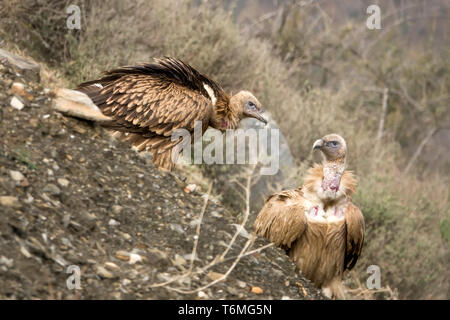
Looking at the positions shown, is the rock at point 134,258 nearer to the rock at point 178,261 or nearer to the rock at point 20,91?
the rock at point 178,261

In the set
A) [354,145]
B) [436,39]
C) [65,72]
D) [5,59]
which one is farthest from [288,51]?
[5,59]

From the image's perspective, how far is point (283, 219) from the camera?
596cm

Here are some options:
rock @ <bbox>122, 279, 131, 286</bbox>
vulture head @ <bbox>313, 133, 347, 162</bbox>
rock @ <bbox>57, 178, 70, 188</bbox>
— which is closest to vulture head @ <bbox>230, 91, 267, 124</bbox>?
vulture head @ <bbox>313, 133, 347, 162</bbox>

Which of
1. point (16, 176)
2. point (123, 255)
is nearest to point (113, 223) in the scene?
point (123, 255)

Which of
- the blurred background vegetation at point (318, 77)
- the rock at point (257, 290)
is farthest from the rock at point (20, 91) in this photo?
the blurred background vegetation at point (318, 77)

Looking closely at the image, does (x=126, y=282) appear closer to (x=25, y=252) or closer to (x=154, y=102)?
(x=25, y=252)

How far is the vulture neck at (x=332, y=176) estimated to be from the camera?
5.96 meters

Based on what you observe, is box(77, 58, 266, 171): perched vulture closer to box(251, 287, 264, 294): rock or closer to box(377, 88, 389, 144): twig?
box(251, 287, 264, 294): rock

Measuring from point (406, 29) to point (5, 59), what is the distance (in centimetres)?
1995

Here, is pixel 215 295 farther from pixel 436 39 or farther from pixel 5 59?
pixel 436 39

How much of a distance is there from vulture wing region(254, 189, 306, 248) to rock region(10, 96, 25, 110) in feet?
7.66

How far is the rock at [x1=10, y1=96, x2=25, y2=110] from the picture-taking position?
501 centimetres

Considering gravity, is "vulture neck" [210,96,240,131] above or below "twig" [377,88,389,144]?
above

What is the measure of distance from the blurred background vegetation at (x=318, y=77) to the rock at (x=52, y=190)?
4.13 meters
